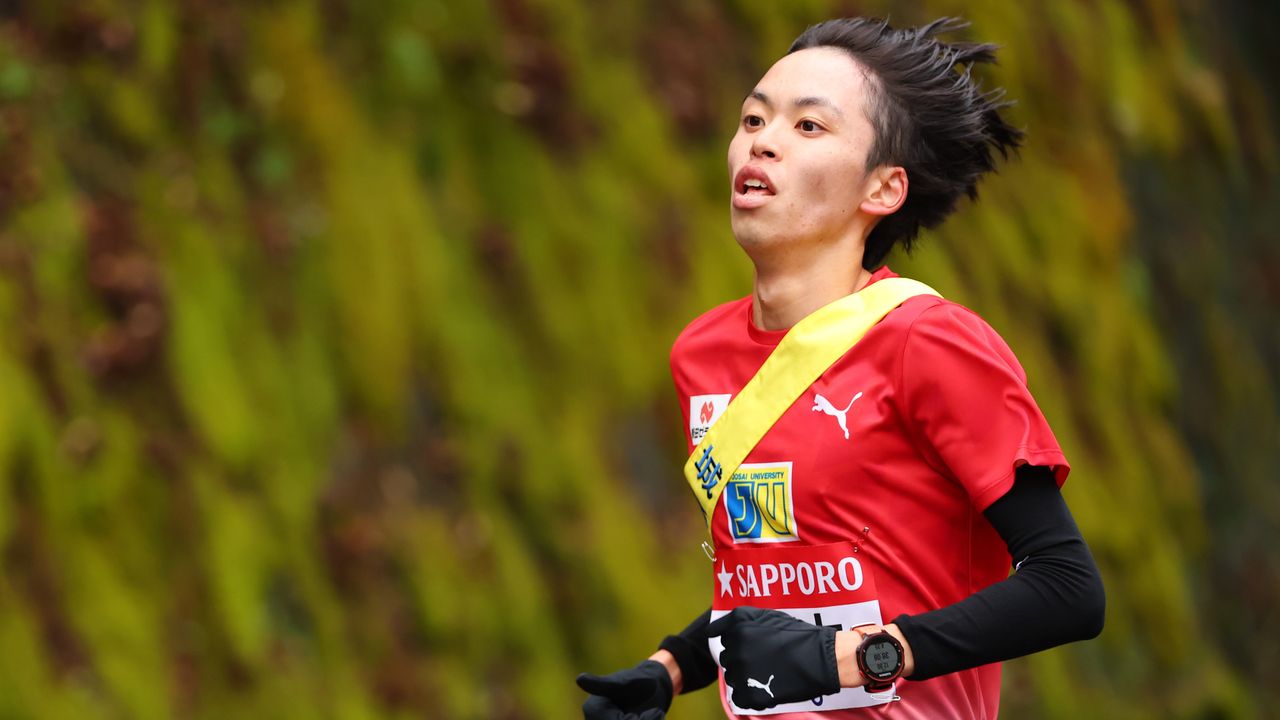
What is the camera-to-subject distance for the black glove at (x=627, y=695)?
2129 mm

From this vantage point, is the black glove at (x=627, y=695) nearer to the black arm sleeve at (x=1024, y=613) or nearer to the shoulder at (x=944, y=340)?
the black arm sleeve at (x=1024, y=613)

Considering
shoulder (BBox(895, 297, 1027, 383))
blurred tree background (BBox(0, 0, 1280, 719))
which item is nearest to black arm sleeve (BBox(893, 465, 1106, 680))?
shoulder (BBox(895, 297, 1027, 383))

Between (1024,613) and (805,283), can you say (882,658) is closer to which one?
(1024,613)

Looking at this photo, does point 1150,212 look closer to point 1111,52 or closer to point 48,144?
point 1111,52

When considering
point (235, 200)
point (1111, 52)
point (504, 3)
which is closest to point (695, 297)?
point (504, 3)

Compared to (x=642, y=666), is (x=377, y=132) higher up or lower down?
higher up

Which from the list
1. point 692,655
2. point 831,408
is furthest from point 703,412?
point 692,655

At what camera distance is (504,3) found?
487cm

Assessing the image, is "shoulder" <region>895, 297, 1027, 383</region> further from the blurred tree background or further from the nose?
the blurred tree background

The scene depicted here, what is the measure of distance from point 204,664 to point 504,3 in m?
2.16

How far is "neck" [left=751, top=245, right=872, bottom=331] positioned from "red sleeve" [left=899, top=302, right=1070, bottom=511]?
0.55 feet

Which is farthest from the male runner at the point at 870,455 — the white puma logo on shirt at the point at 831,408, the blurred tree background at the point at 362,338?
the blurred tree background at the point at 362,338

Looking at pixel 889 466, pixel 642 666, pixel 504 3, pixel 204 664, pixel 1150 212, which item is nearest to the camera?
pixel 889 466

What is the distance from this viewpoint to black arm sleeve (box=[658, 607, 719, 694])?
228 centimetres
